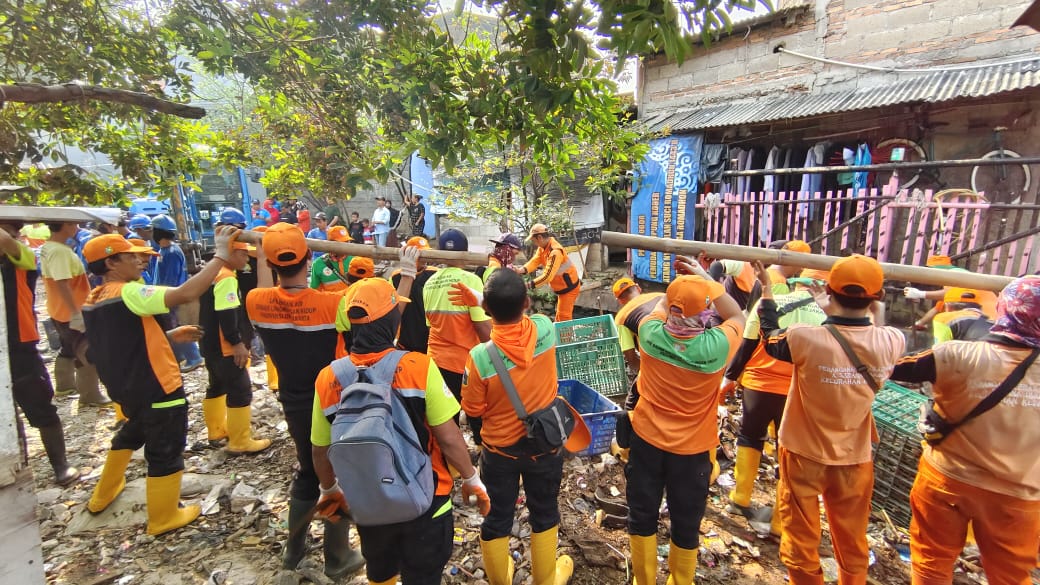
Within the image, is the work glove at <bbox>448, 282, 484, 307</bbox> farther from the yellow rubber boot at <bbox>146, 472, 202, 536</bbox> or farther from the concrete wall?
the concrete wall

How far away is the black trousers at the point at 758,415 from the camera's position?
3.53m

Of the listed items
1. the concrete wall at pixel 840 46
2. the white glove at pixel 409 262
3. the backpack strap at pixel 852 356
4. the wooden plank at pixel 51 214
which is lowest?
the backpack strap at pixel 852 356

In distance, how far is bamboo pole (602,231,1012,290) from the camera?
2668mm

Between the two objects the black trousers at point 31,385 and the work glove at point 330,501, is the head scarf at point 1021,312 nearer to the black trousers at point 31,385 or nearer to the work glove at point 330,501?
the work glove at point 330,501

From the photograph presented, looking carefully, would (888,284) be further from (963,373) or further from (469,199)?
(469,199)

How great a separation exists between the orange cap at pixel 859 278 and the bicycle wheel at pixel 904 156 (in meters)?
5.78

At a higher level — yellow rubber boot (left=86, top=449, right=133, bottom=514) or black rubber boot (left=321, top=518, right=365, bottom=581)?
yellow rubber boot (left=86, top=449, right=133, bottom=514)

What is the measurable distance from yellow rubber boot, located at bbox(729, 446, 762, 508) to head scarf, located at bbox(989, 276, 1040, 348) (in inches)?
73.7

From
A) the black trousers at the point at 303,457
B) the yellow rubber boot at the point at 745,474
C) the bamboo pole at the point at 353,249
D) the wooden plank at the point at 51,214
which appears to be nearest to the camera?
the wooden plank at the point at 51,214

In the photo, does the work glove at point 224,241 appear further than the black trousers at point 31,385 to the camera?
No

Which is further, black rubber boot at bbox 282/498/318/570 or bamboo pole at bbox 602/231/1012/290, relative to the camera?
black rubber boot at bbox 282/498/318/570

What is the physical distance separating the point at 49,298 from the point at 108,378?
122 inches

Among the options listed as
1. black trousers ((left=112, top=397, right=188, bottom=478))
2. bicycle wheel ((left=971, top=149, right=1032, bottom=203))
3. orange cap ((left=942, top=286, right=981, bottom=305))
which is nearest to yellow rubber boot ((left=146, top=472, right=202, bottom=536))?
black trousers ((left=112, top=397, right=188, bottom=478))

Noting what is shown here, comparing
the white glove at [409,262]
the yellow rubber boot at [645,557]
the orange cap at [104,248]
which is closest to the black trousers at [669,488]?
the yellow rubber boot at [645,557]
